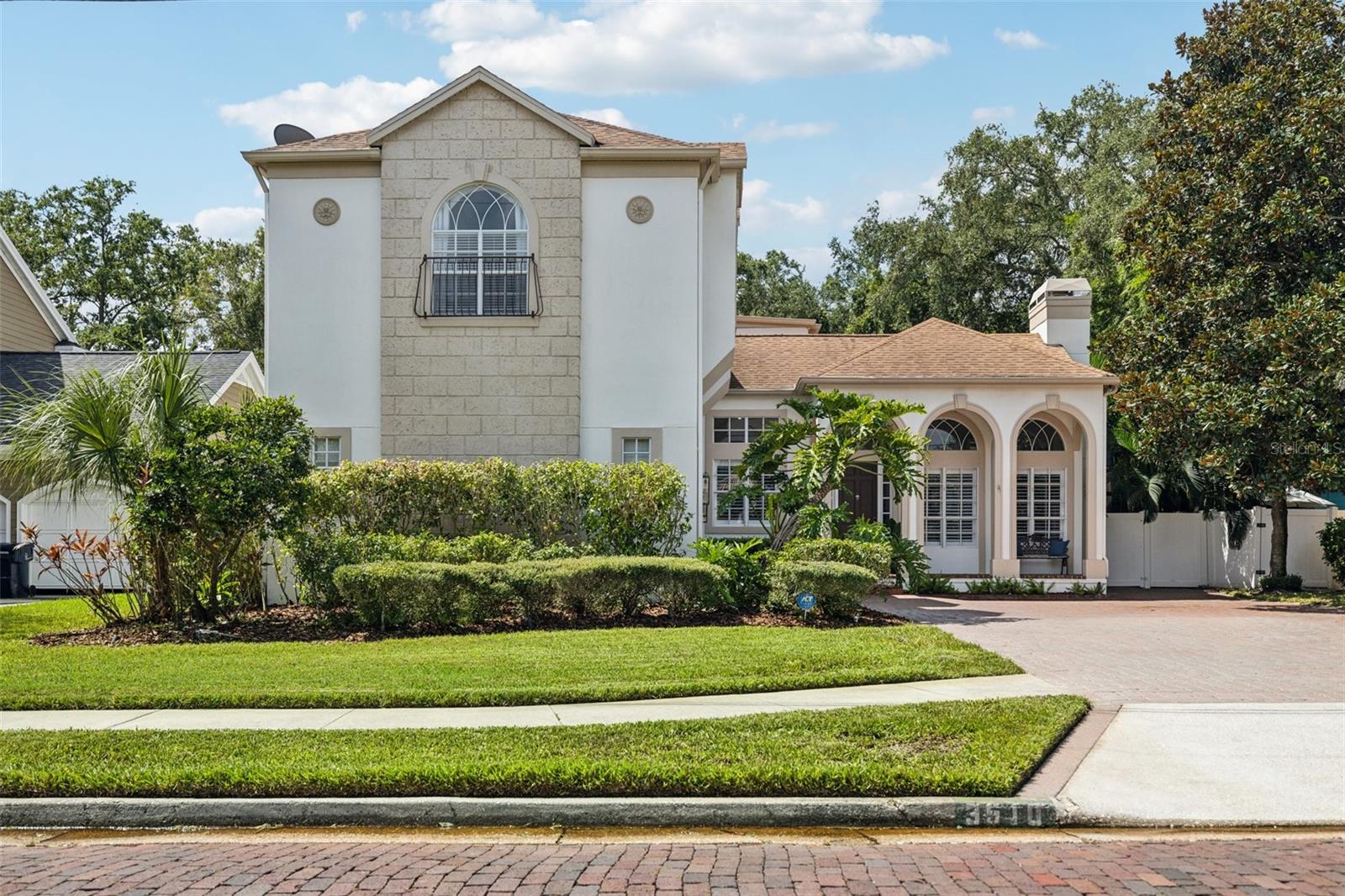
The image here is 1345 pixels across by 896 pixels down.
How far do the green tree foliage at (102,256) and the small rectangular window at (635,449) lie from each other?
33015 millimetres

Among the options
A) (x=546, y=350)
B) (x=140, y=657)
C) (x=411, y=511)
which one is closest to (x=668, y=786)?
(x=140, y=657)

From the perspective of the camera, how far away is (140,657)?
12.4 meters

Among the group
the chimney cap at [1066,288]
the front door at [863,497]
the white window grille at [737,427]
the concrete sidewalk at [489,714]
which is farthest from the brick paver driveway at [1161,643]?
the chimney cap at [1066,288]

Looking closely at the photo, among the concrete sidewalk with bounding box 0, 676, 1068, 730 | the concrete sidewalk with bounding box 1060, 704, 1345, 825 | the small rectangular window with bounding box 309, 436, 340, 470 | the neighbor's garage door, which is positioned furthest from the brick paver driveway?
the neighbor's garage door

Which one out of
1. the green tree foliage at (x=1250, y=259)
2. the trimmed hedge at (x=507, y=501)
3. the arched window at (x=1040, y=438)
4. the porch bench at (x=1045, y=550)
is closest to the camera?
the trimmed hedge at (x=507, y=501)

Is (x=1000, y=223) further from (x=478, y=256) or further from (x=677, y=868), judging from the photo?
(x=677, y=868)

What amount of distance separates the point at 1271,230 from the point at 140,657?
19.8 meters

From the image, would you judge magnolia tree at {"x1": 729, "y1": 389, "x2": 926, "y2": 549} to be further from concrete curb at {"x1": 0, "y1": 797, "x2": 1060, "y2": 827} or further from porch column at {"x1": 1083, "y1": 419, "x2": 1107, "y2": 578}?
concrete curb at {"x1": 0, "y1": 797, "x2": 1060, "y2": 827}

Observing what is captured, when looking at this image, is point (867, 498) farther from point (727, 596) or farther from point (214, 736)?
point (214, 736)

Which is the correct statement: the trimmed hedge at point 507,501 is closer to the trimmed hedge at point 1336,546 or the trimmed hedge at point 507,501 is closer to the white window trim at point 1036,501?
the white window trim at point 1036,501

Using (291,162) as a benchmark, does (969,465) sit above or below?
below

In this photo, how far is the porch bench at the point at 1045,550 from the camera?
76.0ft

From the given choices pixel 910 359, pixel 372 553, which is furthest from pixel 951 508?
pixel 372 553

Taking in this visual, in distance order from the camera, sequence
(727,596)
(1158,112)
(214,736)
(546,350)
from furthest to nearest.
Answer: (1158,112) → (546,350) → (727,596) → (214,736)
